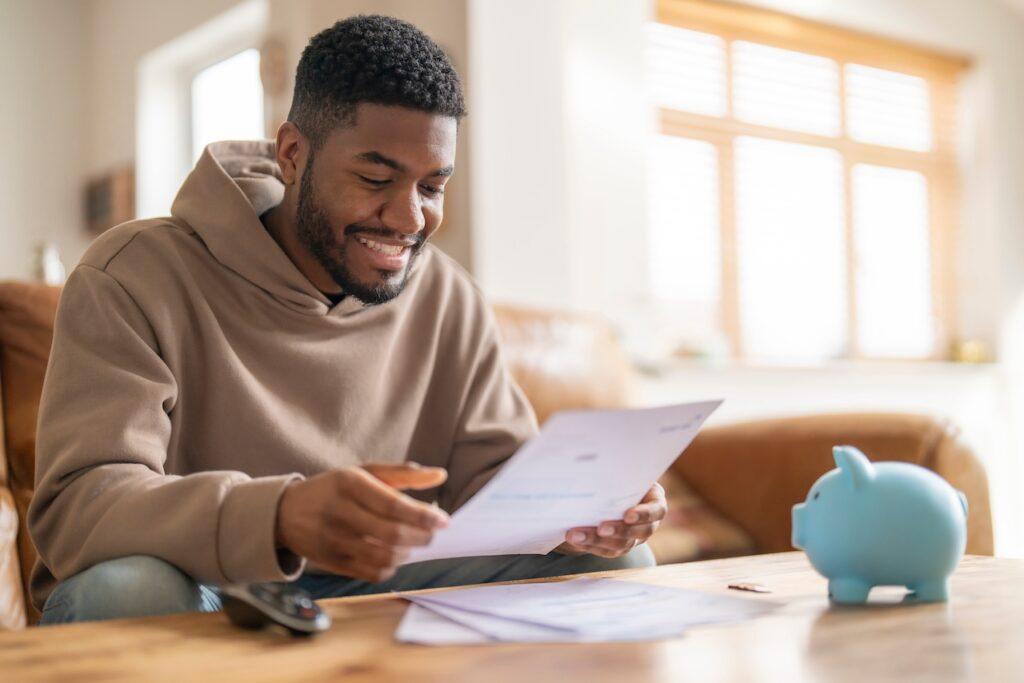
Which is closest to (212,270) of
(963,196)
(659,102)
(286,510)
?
(286,510)

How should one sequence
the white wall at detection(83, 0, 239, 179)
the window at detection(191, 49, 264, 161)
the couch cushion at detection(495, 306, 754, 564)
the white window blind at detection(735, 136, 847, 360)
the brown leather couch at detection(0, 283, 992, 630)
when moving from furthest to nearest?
the white wall at detection(83, 0, 239, 179) < the window at detection(191, 49, 264, 161) < the white window blind at detection(735, 136, 847, 360) < the couch cushion at detection(495, 306, 754, 564) < the brown leather couch at detection(0, 283, 992, 630)

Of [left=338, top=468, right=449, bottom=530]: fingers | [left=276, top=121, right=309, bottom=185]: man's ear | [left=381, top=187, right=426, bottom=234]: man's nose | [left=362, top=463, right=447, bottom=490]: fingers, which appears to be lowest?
[left=338, top=468, right=449, bottom=530]: fingers

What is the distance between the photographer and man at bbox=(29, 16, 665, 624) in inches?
35.0

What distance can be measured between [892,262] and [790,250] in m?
0.66

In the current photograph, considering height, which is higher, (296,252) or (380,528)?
(296,252)

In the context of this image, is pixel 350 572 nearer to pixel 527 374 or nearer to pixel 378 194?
pixel 378 194

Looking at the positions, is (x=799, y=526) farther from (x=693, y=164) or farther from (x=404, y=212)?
(x=693, y=164)

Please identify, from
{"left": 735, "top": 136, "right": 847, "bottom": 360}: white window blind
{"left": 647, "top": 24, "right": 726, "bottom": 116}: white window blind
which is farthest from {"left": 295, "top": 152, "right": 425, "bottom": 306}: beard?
{"left": 735, "top": 136, "right": 847, "bottom": 360}: white window blind

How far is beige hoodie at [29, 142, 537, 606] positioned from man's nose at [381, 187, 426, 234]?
15 cm

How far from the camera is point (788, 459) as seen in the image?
6.57 ft

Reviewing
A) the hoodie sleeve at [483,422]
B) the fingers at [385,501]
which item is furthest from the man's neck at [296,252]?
the fingers at [385,501]

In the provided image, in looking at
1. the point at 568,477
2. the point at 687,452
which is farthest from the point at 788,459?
the point at 568,477

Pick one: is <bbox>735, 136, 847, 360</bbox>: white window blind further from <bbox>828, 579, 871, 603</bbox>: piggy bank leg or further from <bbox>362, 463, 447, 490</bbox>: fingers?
<bbox>362, 463, 447, 490</bbox>: fingers

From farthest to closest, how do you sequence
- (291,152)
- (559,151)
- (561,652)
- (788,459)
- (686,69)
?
1. (686,69)
2. (559,151)
3. (788,459)
4. (291,152)
5. (561,652)
